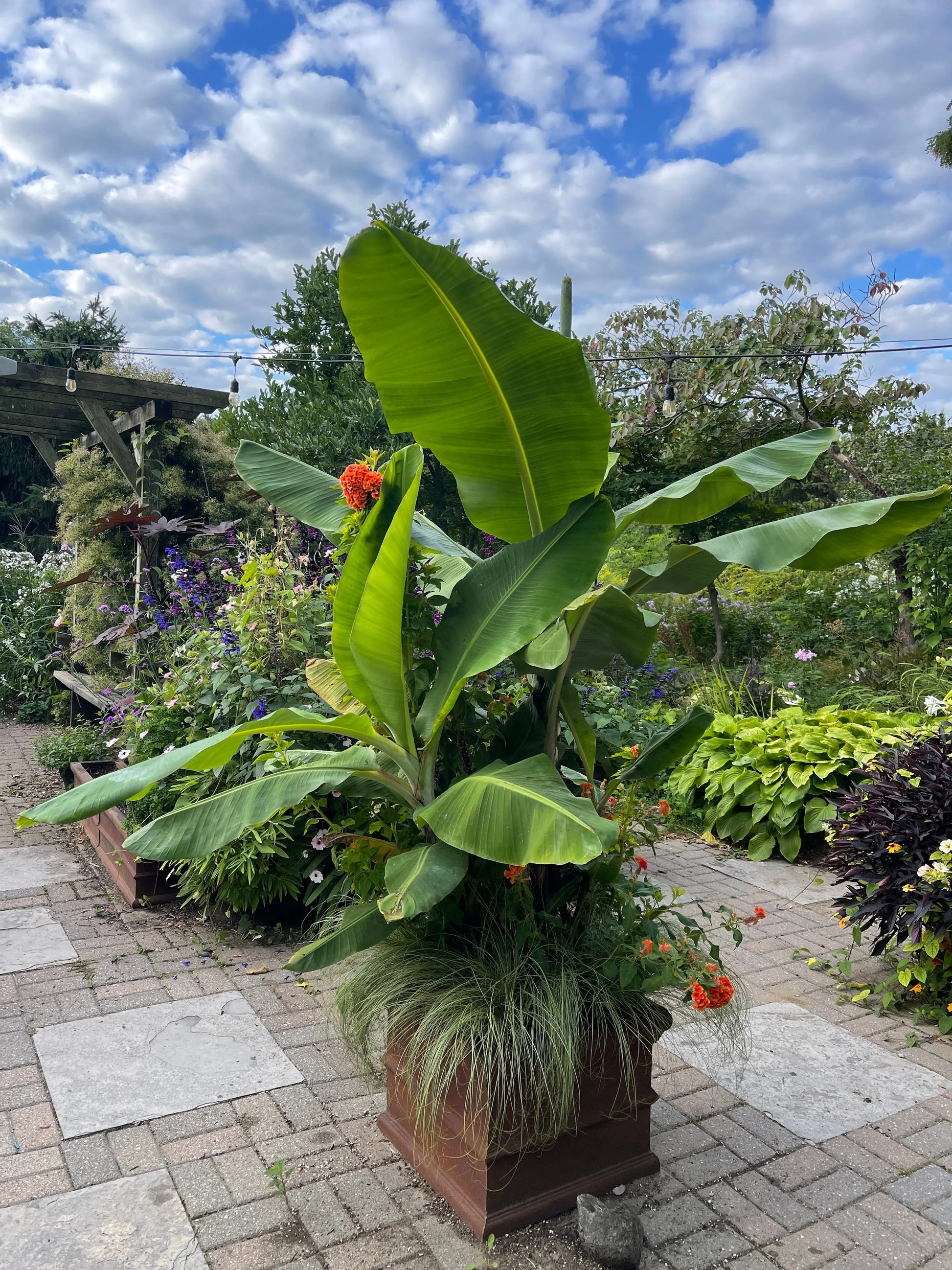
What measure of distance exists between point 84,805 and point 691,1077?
2.25 metres

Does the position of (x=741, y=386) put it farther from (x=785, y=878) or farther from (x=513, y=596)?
(x=513, y=596)

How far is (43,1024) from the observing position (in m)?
3.05

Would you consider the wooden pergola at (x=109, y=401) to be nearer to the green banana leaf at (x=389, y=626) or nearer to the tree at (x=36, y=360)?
the green banana leaf at (x=389, y=626)

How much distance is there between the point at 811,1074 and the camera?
114 inches

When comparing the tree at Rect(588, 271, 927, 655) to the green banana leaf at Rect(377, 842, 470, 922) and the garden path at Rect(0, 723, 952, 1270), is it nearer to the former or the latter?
the garden path at Rect(0, 723, 952, 1270)

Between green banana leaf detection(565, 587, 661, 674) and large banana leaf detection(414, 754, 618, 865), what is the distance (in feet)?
1.45

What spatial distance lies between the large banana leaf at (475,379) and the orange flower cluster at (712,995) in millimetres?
1270

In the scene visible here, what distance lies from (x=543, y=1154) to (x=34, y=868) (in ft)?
12.6

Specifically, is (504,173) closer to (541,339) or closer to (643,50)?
(643,50)

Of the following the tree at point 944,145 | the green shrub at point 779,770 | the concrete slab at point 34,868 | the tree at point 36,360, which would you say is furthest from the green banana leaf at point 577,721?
the tree at point 36,360

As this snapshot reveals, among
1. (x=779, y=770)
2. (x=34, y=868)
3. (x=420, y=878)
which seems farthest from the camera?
(x=779, y=770)

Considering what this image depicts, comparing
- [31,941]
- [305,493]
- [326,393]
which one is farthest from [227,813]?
[326,393]

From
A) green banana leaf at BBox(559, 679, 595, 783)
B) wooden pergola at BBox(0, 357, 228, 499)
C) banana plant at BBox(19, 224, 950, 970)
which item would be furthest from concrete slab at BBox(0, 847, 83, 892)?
wooden pergola at BBox(0, 357, 228, 499)

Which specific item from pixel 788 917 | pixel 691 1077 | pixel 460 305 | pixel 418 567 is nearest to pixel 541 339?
pixel 460 305
